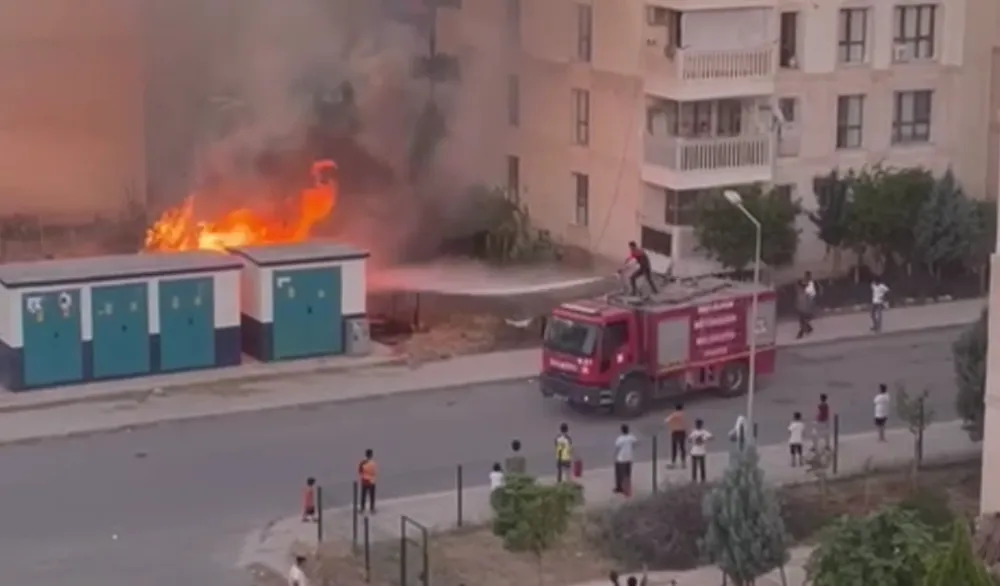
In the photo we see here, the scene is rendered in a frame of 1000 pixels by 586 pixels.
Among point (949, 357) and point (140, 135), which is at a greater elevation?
point (140, 135)

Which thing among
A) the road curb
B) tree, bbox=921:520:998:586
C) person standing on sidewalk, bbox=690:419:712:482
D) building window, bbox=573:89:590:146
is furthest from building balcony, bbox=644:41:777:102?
tree, bbox=921:520:998:586

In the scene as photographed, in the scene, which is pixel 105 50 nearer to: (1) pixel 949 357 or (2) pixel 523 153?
(2) pixel 523 153

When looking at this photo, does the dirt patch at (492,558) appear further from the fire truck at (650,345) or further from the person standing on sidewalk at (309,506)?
the fire truck at (650,345)

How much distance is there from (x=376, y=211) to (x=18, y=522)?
1715 cm

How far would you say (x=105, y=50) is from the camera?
142ft

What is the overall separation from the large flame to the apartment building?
15.0 ft

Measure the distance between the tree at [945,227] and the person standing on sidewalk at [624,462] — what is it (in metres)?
14.3

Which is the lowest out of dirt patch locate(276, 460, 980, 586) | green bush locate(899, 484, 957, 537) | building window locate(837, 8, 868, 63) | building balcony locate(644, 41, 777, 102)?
dirt patch locate(276, 460, 980, 586)

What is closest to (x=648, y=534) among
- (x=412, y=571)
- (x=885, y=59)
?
(x=412, y=571)

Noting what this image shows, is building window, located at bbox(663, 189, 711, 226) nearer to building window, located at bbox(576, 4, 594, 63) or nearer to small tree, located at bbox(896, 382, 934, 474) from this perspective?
building window, located at bbox(576, 4, 594, 63)

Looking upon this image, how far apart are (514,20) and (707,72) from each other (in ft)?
19.8

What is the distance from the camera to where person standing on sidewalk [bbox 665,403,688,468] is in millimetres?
29469

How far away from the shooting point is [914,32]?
139 feet

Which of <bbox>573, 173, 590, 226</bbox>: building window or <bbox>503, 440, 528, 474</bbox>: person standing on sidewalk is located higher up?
<bbox>573, 173, 590, 226</bbox>: building window
